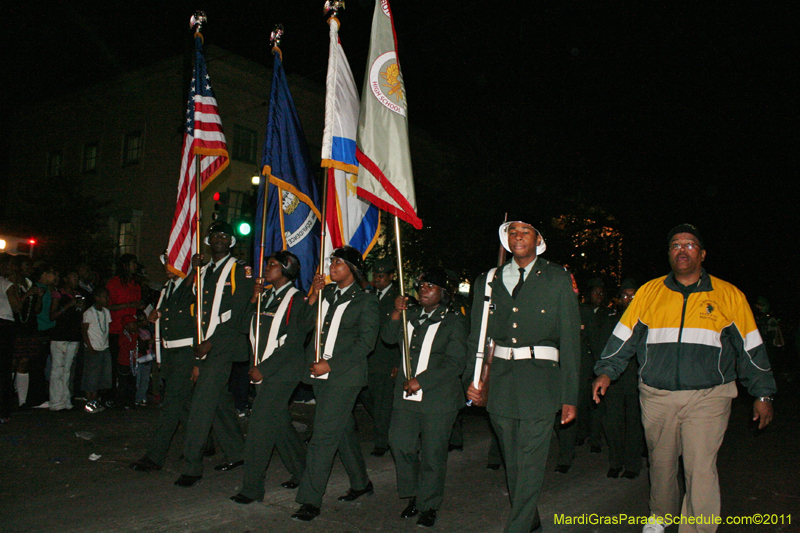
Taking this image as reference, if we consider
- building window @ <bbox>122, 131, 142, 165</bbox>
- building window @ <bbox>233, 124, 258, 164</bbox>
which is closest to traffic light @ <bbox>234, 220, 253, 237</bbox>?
building window @ <bbox>233, 124, 258, 164</bbox>

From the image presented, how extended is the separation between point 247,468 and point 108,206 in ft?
71.0

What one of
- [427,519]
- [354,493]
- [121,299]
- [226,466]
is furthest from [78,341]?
[427,519]

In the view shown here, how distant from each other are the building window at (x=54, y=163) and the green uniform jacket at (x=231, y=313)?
995 inches

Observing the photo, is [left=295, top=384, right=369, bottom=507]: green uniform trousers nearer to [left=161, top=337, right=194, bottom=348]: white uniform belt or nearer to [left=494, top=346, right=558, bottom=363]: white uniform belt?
[left=494, top=346, right=558, bottom=363]: white uniform belt

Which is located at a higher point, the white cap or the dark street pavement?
the white cap

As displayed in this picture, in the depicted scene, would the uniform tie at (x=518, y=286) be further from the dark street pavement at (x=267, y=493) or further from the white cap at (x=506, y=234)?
the dark street pavement at (x=267, y=493)

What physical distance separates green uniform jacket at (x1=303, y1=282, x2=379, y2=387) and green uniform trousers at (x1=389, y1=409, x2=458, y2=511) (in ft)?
1.65

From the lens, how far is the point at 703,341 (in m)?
4.28

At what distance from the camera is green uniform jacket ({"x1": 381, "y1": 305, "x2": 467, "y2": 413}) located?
508 cm

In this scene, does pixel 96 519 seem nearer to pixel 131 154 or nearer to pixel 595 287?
pixel 595 287

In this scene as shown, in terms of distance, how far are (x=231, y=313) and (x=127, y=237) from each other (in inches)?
781

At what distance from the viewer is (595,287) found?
323 inches

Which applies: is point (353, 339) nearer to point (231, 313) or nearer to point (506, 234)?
point (231, 313)

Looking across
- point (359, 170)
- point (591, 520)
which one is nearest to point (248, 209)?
point (359, 170)
